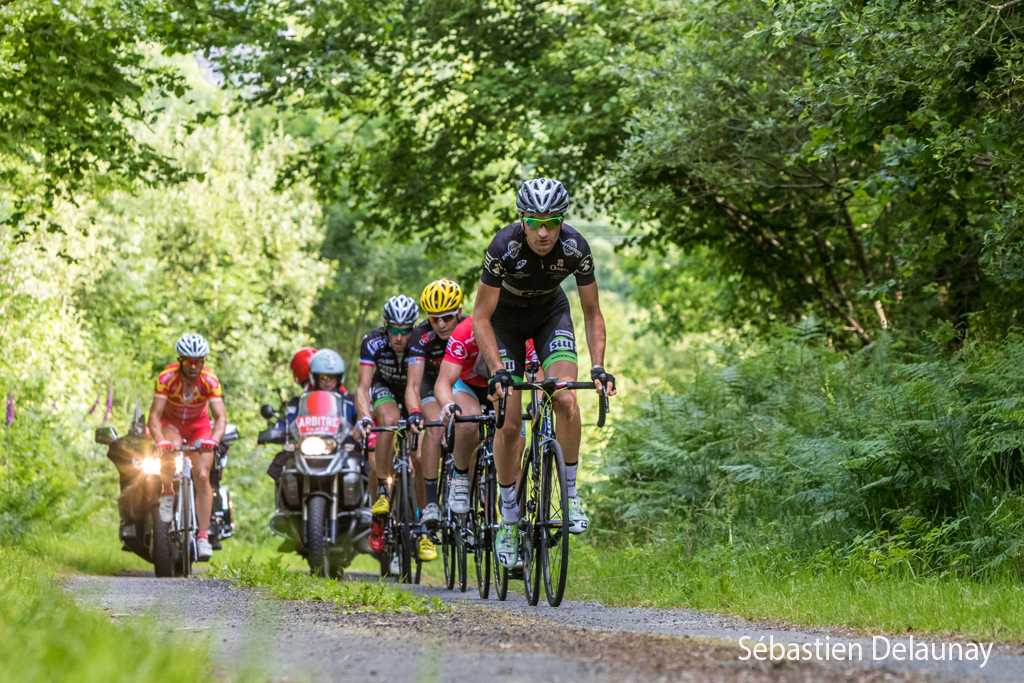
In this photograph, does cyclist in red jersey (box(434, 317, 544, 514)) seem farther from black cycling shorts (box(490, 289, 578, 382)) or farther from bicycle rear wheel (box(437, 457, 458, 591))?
black cycling shorts (box(490, 289, 578, 382))

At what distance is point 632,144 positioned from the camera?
13781 mm

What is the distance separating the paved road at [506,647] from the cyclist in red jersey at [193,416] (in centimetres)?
471

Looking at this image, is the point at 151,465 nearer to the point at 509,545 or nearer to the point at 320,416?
the point at 320,416

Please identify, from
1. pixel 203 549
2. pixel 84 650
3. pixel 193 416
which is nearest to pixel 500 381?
pixel 84 650

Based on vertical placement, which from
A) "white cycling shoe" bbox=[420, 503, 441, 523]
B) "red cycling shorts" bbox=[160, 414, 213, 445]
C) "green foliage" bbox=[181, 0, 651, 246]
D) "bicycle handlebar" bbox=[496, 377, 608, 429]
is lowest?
"white cycling shoe" bbox=[420, 503, 441, 523]

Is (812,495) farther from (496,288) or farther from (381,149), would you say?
(381,149)

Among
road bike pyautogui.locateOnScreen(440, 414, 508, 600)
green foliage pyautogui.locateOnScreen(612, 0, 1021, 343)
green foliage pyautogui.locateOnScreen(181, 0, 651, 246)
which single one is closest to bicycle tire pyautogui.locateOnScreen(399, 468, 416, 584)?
road bike pyautogui.locateOnScreen(440, 414, 508, 600)

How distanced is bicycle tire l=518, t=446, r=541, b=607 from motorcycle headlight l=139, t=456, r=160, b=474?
17.8 feet

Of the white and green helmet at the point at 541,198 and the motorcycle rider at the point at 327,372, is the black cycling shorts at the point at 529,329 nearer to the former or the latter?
the white and green helmet at the point at 541,198

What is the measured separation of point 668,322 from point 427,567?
410 inches

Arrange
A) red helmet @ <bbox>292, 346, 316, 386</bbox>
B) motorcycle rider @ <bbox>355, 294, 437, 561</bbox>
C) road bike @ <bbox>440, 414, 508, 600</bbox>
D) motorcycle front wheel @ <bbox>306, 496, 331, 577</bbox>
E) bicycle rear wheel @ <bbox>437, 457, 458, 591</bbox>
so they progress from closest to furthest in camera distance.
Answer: road bike @ <bbox>440, 414, 508, 600</bbox> < bicycle rear wheel @ <bbox>437, 457, 458, 591</bbox> < motorcycle front wheel @ <bbox>306, 496, 331, 577</bbox> < motorcycle rider @ <bbox>355, 294, 437, 561</bbox> < red helmet @ <bbox>292, 346, 316, 386</bbox>

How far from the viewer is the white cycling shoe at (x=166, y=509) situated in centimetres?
1064

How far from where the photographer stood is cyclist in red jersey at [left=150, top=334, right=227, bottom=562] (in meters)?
11.0

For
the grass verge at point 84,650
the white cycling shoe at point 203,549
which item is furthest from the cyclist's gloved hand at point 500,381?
the white cycling shoe at point 203,549
